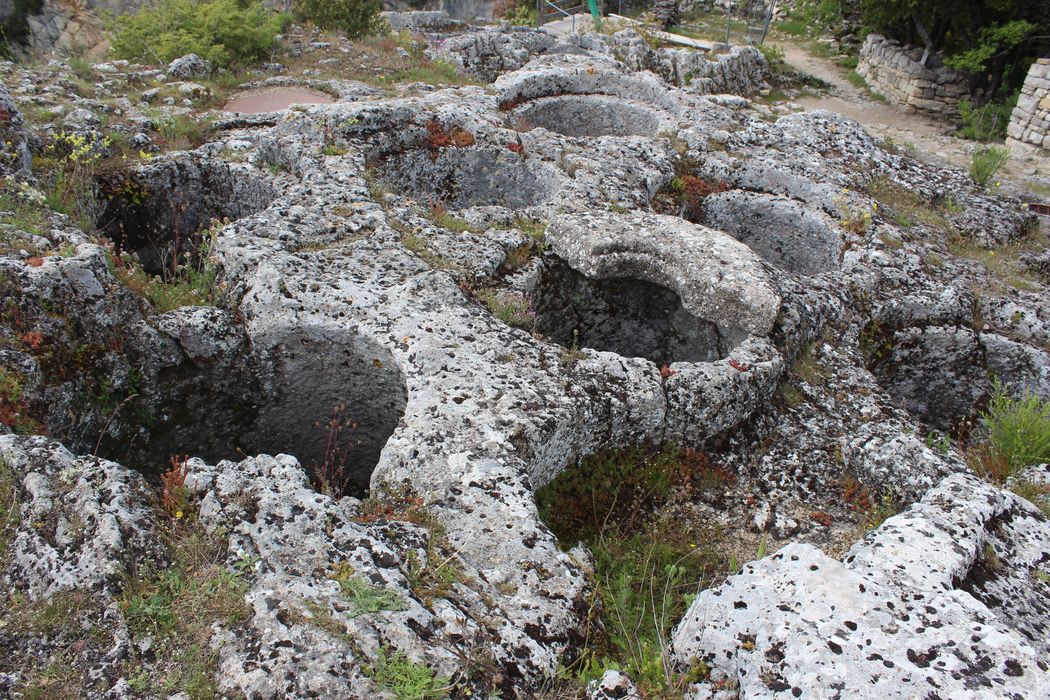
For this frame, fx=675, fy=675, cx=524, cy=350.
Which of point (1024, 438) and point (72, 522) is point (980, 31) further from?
point (72, 522)

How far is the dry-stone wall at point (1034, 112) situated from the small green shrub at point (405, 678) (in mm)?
22692

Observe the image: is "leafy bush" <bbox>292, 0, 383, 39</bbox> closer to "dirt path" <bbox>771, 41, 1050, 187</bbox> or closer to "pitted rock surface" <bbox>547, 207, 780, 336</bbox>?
"dirt path" <bbox>771, 41, 1050, 187</bbox>

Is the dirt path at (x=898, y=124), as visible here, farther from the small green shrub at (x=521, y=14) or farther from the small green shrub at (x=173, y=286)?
the small green shrub at (x=173, y=286)

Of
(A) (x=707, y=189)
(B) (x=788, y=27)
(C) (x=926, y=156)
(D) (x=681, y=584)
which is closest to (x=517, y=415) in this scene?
(D) (x=681, y=584)

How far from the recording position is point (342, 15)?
783 inches

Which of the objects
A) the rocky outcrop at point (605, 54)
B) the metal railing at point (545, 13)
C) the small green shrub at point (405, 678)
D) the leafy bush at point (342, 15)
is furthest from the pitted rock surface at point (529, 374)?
the metal railing at point (545, 13)

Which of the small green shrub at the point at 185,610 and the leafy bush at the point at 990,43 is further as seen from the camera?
the leafy bush at the point at 990,43

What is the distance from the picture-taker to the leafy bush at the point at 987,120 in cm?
2061

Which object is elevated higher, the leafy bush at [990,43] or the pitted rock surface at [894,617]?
the leafy bush at [990,43]

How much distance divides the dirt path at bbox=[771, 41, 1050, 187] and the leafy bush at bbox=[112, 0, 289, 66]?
15.5 m

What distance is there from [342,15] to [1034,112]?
20053mm

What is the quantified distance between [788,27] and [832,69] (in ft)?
23.9

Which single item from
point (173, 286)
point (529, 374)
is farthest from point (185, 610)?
point (173, 286)

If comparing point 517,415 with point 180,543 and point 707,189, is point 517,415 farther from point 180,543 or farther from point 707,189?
point 707,189
